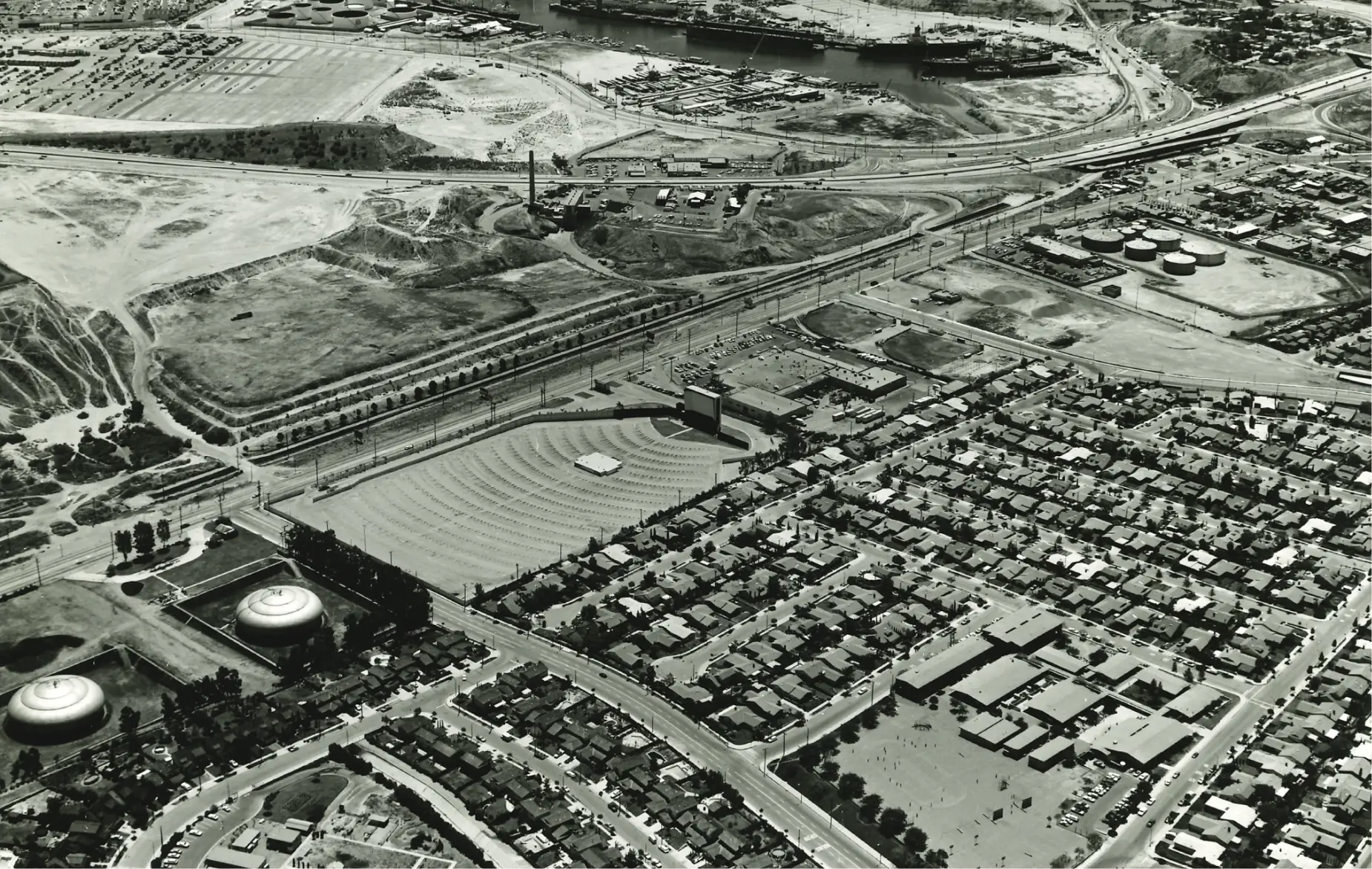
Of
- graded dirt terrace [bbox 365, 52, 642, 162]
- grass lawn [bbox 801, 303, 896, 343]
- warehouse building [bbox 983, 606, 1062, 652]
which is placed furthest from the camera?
graded dirt terrace [bbox 365, 52, 642, 162]

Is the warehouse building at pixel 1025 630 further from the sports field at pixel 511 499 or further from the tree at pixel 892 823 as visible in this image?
the sports field at pixel 511 499

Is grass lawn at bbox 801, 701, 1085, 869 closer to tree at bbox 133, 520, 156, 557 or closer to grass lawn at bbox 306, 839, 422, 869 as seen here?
grass lawn at bbox 306, 839, 422, 869

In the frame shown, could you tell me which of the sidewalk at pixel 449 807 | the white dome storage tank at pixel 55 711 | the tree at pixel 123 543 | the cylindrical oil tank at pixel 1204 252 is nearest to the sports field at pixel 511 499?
the tree at pixel 123 543

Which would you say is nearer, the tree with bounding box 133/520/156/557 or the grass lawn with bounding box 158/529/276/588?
the grass lawn with bounding box 158/529/276/588

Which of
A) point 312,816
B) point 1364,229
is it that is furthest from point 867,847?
point 1364,229

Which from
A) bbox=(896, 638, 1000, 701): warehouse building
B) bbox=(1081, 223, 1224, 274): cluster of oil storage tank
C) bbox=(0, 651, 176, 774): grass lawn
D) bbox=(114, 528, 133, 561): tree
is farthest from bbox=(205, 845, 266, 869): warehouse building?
bbox=(1081, 223, 1224, 274): cluster of oil storage tank
